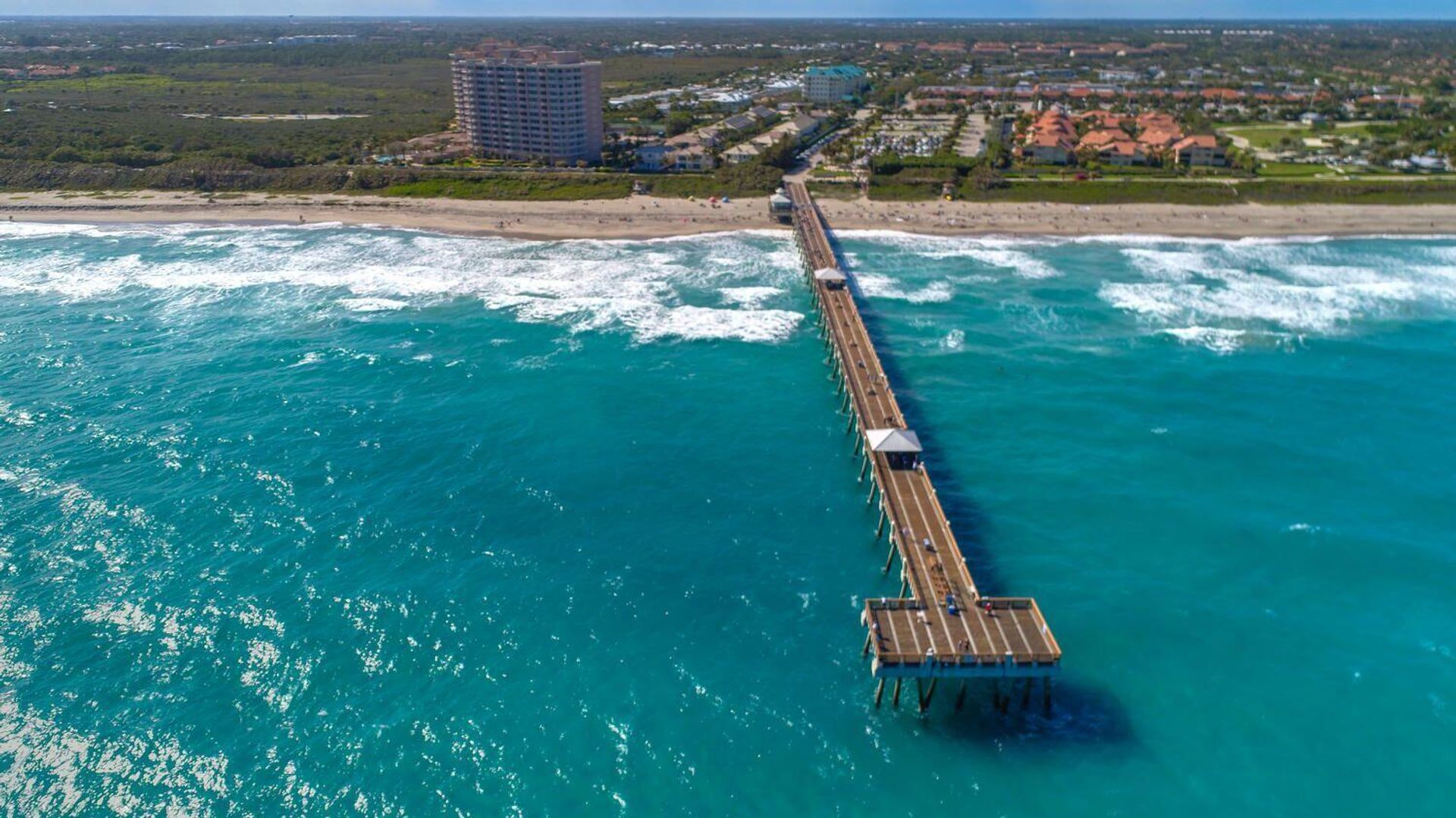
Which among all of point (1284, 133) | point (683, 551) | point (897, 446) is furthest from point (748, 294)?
point (1284, 133)

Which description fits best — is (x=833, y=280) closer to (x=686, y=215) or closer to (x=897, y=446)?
(x=897, y=446)

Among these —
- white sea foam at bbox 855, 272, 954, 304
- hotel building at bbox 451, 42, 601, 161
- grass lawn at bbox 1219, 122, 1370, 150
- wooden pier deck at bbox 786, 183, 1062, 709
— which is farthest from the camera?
grass lawn at bbox 1219, 122, 1370, 150

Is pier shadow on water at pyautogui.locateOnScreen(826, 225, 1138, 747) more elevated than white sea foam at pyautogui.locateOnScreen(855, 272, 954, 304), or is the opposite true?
white sea foam at pyautogui.locateOnScreen(855, 272, 954, 304)

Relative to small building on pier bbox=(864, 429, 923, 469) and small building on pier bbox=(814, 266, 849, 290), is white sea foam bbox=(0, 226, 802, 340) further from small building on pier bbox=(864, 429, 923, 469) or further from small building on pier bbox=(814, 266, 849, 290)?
small building on pier bbox=(864, 429, 923, 469)

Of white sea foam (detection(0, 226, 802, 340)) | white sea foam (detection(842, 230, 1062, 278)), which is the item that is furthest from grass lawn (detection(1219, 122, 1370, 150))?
→ white sea foam (detection(0, 226, 802, 340))

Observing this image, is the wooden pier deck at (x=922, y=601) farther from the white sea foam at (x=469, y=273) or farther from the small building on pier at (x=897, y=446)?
the white sea foam at (x=469, y=273)

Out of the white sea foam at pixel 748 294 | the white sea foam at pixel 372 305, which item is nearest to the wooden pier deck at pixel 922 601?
the white sea foam at pixel 748 294
